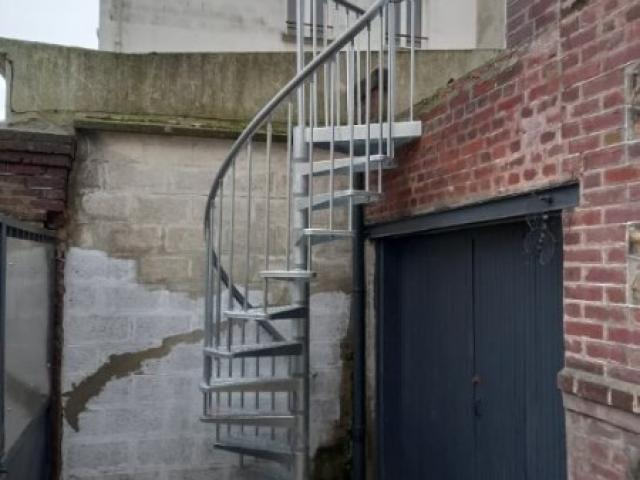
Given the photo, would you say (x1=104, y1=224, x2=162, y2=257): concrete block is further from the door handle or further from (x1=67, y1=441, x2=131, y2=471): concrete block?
the door handle

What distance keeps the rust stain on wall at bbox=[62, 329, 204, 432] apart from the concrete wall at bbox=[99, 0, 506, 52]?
477 centimetres

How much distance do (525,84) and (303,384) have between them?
2052 mm

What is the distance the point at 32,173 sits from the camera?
3729mm

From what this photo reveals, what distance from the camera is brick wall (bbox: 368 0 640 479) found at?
2059 mm

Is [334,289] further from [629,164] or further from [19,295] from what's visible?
[629,164]

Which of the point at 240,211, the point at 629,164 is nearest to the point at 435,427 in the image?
the point at 240,211

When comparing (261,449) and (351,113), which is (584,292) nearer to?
(351,113)

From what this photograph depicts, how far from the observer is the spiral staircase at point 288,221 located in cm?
327

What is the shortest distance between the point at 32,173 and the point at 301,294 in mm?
1806

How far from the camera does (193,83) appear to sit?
424 centimetres

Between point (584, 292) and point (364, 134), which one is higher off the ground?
point (364, 134)

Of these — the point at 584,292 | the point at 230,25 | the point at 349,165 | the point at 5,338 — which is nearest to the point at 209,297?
the point at 349,165

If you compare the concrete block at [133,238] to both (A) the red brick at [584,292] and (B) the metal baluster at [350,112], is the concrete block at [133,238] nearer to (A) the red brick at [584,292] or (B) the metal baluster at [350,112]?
(B) the metal baluster at [350,112]

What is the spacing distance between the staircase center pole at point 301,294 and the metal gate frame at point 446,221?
695 millimetres
